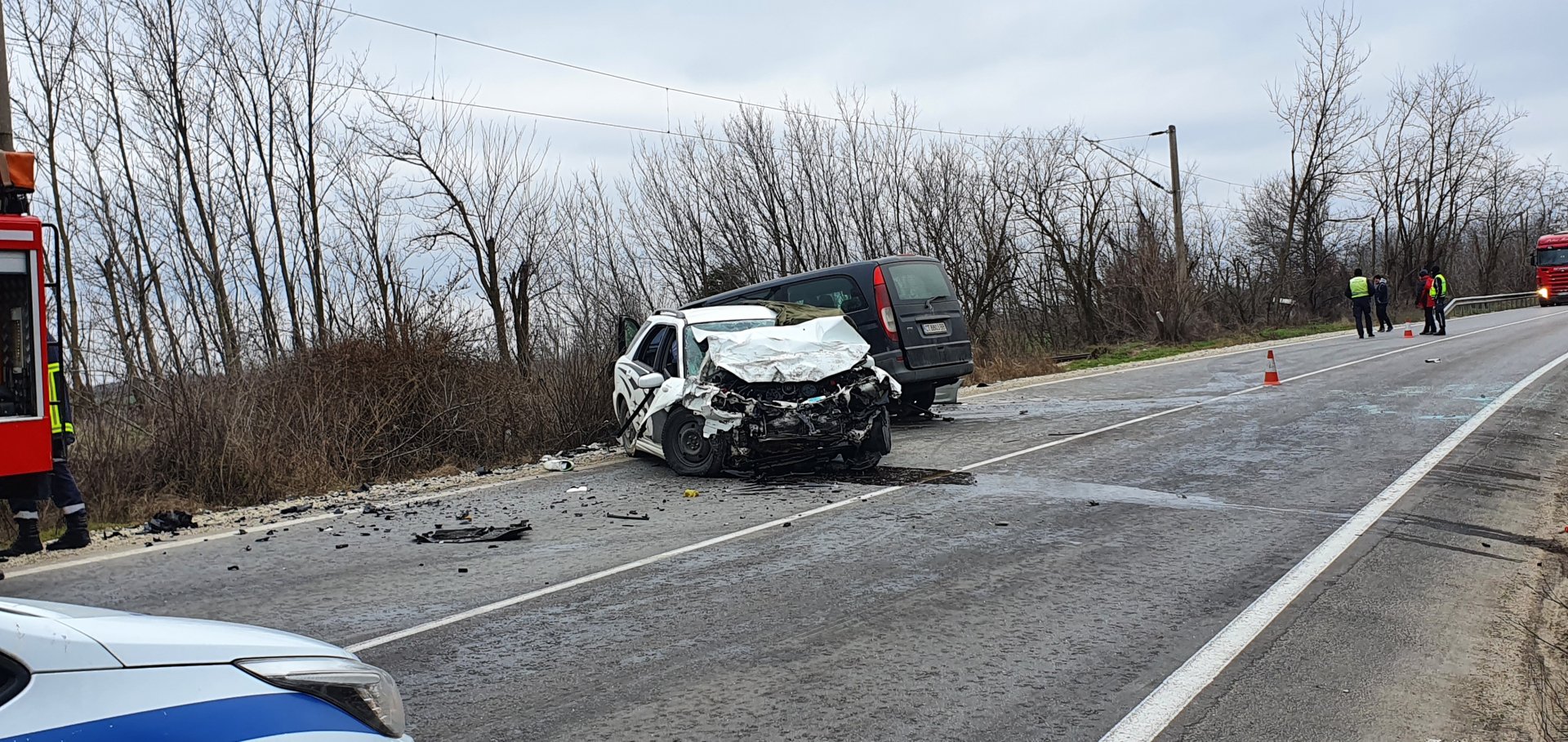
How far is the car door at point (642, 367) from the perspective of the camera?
11.6m

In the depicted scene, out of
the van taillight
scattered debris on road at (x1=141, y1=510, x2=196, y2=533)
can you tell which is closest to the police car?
scattered debris on road at (x1=141, y1=510, x2=196, y2=533)

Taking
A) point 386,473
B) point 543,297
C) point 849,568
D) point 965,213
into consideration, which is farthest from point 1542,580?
point 965,213

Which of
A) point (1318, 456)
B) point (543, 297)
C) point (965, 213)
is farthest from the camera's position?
point (965, 213)

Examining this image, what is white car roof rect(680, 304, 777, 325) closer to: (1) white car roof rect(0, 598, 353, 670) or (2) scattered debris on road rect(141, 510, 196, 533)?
(2) scattered debris on road rect(141, 510, 196, 533)

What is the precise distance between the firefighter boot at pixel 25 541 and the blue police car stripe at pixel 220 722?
718 cm

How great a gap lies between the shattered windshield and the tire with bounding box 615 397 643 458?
121 cm

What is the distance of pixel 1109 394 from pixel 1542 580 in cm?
1119

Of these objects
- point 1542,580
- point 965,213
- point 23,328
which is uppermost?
point 965,213

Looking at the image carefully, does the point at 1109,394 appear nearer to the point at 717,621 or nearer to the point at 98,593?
the point at 717,621

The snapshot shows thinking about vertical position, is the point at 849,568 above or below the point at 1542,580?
above

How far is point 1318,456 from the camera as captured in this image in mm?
10305

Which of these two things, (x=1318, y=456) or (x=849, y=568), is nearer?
(x=849, y=568)

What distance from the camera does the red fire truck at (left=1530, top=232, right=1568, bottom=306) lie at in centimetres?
4603

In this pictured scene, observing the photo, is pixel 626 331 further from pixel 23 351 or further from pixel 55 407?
pixel 23 351
